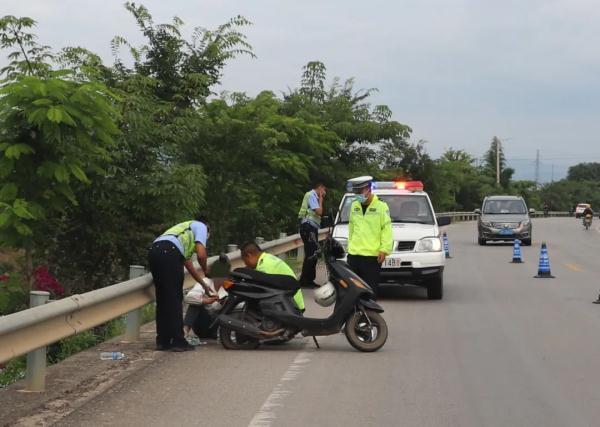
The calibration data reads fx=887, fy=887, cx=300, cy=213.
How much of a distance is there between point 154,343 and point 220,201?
8882 millimetres

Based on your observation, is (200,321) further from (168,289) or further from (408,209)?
(408,209)

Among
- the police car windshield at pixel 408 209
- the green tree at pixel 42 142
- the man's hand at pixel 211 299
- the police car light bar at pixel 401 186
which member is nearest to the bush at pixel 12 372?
the green tree at pixel 42 142

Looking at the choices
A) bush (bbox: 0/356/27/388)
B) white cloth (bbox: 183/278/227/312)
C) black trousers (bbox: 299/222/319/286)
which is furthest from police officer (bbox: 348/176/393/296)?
black trousers (bbox: 299/222/319/286)

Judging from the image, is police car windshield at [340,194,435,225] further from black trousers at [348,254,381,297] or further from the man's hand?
the man's hand

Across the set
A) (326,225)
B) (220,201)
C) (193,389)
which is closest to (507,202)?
(220,201)

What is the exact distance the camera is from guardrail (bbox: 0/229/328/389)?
614 cm

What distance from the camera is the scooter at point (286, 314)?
9.03m

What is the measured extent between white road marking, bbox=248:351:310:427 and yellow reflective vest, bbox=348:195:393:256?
181 centimetres

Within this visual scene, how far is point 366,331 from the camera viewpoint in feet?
29.9

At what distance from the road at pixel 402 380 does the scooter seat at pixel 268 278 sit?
0.68 meters

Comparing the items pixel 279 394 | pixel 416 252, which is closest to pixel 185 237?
pixel 279 394

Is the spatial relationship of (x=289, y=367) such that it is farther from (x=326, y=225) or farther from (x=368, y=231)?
(x=326, y=225)

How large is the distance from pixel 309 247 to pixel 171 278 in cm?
660

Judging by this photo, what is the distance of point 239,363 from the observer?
848 centimetres
